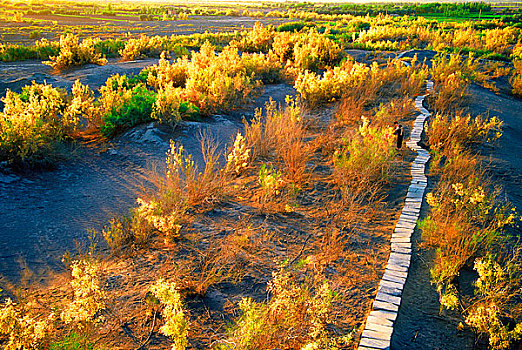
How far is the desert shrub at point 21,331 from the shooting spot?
230 centimetres

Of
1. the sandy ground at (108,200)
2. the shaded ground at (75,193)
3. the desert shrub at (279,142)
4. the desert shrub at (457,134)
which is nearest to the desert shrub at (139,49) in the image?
the sandy ground at (108,200)

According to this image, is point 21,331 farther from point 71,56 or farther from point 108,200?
point 71,56

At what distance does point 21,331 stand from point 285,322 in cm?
189

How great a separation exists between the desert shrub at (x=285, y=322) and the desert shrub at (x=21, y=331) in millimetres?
1281

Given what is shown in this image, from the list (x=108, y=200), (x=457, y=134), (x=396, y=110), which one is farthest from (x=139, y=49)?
(x=457, y=134)

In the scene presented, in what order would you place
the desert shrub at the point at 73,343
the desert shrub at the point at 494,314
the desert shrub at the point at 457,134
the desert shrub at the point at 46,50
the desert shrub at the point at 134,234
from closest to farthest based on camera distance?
1. the desert shrub at the point at 73,343
2. the desert shrub at the point at 494,314
3. the desert shrub at the point at 134,234
4. the desert shrub at the point at 457,134
5. the desert shrub at the point at 46,50

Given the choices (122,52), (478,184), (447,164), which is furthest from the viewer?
(122,52)

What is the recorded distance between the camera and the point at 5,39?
22.0m

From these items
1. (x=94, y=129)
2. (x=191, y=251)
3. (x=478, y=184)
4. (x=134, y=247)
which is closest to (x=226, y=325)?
(x=191, y=251)

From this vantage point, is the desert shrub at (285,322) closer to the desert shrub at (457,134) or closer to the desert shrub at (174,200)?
the desert shrub at (174,200)

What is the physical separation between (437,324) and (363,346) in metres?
0.79

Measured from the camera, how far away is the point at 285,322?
2785mm

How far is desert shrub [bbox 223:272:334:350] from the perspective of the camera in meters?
2.49

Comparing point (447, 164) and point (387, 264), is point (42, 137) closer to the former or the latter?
point (387, 264)
